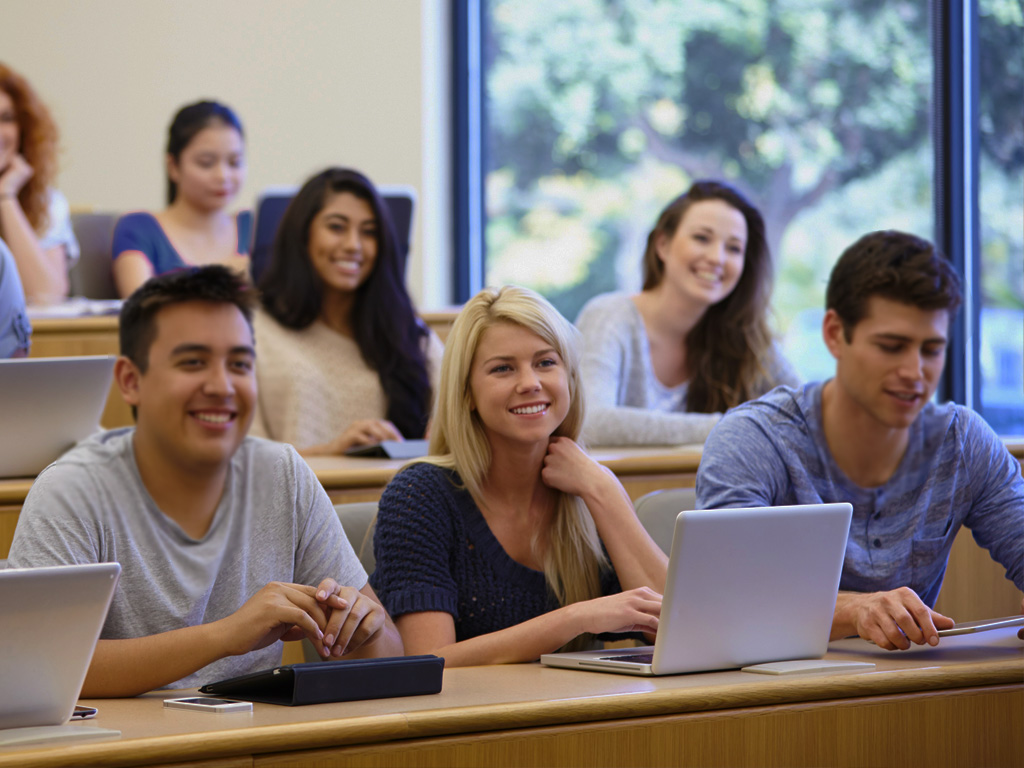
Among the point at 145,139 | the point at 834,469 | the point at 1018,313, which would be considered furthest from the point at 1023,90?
the point at 145,139

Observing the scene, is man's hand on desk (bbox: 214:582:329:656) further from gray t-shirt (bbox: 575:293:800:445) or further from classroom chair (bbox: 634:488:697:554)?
gray t-shirt (bbox: 575:293:800:445)

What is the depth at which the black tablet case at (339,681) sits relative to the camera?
1308mm

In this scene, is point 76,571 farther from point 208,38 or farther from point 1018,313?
point 208,38

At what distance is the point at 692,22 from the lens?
4480 millimetres

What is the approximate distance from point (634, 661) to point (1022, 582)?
30.1 inches

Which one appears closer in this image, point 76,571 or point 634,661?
point 76,571

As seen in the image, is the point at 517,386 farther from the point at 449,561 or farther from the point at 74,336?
the point at 74,336

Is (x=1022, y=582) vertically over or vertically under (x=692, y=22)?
under

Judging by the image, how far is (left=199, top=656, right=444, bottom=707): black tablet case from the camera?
1.31 m

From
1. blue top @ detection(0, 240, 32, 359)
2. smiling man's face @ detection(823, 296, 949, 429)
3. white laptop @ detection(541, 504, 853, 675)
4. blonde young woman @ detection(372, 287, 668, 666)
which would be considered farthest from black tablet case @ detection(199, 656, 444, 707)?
blue top @ detection(0, 240, 32, 359)

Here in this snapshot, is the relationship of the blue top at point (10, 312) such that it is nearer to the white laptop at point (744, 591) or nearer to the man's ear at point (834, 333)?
the white laptop at point (744, 591)

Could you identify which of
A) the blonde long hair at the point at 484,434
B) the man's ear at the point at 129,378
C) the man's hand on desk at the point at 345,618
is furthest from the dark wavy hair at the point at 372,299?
the man's hand on desk at the point at 345,618

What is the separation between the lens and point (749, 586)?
1489 millimetres

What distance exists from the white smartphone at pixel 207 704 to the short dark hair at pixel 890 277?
1.18 metres
